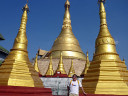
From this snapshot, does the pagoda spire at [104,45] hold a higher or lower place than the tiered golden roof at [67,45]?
lower

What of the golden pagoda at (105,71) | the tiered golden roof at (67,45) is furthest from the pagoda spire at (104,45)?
the tiered golden roof at (67,45)

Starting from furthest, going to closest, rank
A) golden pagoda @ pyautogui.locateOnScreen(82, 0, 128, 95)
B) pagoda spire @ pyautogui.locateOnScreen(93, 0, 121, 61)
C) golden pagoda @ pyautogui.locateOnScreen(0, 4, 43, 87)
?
pagoda spire @ pyautogui.locateOnScreen(93, 0, 121, 61) → golden pagoda @ pyautogui.locateOnScreen(0, 4, 43, 87) → golden pagoda @ pyautogui.locateOnScreen(82, 0, 128, 95)

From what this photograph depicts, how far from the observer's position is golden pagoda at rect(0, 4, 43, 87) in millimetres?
6083

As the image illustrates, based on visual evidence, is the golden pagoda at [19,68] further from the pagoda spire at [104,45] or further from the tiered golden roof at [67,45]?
the tiered golden roof at [67,45]

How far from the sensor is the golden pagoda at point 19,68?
608 centimetres

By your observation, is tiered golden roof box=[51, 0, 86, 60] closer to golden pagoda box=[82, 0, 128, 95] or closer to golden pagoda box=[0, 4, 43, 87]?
golden pagoda box=[0, 4, 43, 87]

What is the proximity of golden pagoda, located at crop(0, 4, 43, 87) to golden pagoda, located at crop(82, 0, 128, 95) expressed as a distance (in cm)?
250

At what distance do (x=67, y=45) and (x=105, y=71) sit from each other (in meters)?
17.1

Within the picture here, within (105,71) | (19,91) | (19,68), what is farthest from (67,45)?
(19,91)

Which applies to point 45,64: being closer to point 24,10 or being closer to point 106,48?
point 24,10

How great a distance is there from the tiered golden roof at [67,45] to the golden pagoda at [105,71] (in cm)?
1526

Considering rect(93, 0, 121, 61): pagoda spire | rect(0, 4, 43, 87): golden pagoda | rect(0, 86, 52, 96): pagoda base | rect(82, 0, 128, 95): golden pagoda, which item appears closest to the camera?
rect(0, 86, 52, 96): pagoda base

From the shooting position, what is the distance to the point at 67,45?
23328 millimetres

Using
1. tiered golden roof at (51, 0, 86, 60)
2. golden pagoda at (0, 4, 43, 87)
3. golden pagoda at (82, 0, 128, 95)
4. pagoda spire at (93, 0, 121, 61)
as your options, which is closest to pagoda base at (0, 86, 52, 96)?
golden pagoda at (0, 4, 43, 87)
